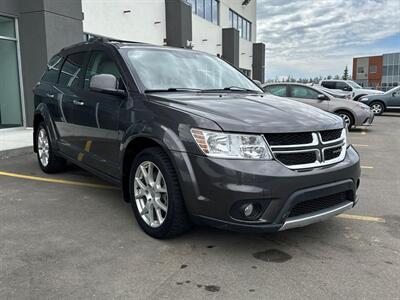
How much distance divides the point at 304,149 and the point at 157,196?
1.39 m

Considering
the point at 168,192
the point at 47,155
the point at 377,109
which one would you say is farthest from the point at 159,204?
the point at 377,109

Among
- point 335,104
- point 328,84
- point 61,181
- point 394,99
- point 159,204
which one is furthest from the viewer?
point 328,84

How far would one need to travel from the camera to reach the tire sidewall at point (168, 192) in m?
3.51

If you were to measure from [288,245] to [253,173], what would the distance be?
1.01 m

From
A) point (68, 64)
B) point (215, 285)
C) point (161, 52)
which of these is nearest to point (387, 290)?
point (215, 285)

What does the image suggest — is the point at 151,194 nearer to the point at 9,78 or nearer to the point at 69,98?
the point at 69,98

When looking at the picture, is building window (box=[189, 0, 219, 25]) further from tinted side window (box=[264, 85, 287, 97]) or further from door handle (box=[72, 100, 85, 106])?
door handle (box=[72, 100, 85, 106])

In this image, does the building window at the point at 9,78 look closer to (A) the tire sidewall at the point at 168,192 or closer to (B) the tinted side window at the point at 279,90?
(B) the tinted side window at the point at 279,90

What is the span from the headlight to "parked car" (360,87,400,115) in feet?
58.6

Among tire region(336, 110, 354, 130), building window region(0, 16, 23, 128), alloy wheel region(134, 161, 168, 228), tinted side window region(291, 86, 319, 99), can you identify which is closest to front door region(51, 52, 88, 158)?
alloy wheel region(134, 161, 168, 228)

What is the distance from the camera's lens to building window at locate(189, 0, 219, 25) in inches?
988

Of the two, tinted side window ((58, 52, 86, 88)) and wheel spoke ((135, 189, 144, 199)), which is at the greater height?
tinted side window ((58, 52, 86, 88))

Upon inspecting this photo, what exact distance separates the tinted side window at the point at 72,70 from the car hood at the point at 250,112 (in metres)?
1.74

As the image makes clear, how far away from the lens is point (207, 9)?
89.4 feet
